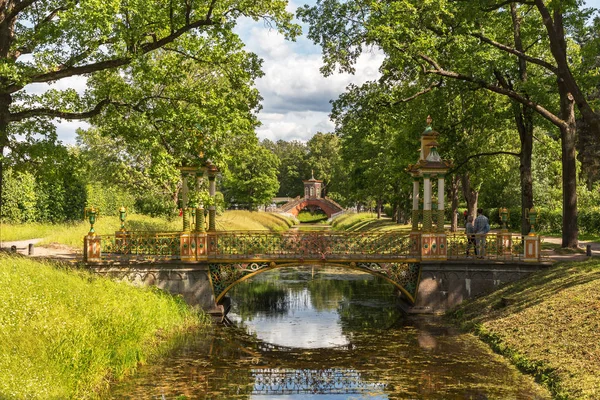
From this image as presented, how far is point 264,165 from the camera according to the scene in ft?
248

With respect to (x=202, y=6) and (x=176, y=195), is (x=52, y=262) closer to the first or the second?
(x=202, y=6)

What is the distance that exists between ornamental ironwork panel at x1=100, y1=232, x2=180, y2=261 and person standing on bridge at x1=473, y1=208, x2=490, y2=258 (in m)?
10.7

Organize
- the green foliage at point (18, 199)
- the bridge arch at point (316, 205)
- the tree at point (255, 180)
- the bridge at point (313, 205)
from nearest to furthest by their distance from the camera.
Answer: the green foliage at point (18, 199)
the tree at point (255, 180)
the bridge at point (313, 205)
the bridge arch at point (316, 205)

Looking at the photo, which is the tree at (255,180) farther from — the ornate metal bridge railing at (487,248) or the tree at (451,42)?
the ornate metal bridge railing at (487,248)

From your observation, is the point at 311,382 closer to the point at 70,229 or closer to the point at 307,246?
the point at 307,246

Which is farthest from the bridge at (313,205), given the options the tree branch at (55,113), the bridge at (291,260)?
the tree branch at (55,113)

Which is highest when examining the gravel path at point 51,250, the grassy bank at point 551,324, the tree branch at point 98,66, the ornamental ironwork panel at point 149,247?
the tree branch at point 98,66

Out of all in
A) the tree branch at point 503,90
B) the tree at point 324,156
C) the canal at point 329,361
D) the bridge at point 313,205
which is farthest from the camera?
the tree at point 324,156

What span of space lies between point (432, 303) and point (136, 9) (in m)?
13.8

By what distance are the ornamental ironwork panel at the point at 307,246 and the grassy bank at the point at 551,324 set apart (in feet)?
10.9

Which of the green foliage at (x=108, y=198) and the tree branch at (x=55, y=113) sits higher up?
the tree branch at (x=55, y=113)

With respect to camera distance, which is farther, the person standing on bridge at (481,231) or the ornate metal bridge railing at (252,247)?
the person standing on bridge at (481,231)

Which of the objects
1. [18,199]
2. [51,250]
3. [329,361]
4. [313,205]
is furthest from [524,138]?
Result: [313,205]

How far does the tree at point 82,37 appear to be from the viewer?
18.5m
